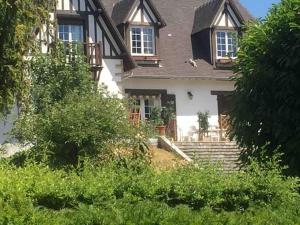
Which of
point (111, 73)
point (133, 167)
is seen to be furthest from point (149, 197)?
point (111, 73)

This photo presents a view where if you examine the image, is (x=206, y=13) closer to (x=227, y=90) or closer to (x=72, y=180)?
(x=227, y=90)

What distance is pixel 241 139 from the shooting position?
14383 mm

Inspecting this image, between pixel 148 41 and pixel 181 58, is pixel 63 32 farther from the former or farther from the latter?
pixel 181 58

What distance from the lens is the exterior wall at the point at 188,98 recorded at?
98.9 ft

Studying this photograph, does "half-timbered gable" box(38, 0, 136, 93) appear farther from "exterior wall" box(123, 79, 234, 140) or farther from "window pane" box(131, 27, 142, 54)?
"window pane" box(131, 27, 142, 54)

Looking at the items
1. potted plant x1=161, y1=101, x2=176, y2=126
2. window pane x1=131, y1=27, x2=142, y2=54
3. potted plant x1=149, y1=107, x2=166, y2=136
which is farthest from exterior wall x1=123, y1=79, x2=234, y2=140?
window pane x1=131, y1=27, x2=142, y2=54

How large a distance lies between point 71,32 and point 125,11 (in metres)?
3.50

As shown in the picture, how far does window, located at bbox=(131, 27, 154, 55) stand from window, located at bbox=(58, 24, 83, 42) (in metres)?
3.22

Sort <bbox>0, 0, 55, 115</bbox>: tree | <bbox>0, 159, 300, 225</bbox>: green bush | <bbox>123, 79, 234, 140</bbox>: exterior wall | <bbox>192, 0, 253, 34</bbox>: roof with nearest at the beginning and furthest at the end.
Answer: <bbox>0, 159, 300, 225</bbox>: green bush < <bbox>0, 0, 55, 115</bbox>: tree < <bbox>123, 79, 234, 140</bbox>: exterior wall < <bbox>192, 0, 253, 34</bbox>: roof

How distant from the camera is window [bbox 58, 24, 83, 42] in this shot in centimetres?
2797

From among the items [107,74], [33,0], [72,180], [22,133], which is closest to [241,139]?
[72,180]

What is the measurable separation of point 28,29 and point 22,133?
4.26 meters

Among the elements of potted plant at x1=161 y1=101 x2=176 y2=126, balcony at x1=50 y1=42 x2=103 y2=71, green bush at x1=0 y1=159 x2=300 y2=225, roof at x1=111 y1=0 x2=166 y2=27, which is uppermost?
roof at x1=111 y1=0 x2=166 y2=27

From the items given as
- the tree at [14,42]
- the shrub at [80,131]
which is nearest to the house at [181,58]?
the shrub at [80,131]
